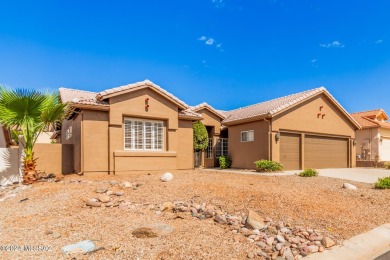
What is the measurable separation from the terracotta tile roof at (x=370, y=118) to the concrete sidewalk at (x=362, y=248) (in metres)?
23.5

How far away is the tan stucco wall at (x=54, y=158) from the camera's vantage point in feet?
44.5

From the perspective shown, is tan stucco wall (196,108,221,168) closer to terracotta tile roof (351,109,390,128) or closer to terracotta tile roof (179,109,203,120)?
terracotta tile roof (179,109,203,120)

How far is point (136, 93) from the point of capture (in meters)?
13.5

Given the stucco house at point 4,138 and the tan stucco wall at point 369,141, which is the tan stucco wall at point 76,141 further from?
the tan stucco wall at point 369,141

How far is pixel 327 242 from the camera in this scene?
5516 mm

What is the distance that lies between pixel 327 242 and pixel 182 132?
10573 mm

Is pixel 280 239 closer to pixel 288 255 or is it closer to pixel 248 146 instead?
pixel 288 255

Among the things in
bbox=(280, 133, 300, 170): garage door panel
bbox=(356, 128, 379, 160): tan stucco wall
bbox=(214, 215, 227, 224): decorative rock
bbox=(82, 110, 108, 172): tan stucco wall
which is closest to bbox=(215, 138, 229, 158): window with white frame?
bbox=(280, 133, 300, 170): garage door panel

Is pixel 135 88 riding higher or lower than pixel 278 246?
higher

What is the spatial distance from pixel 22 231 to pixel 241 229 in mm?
4679

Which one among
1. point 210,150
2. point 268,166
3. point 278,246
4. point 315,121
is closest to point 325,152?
point 315,121

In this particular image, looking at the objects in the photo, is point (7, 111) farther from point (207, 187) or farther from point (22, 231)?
point (207, 187)

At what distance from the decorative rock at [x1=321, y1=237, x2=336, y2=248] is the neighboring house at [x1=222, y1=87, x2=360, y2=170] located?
11.3 m

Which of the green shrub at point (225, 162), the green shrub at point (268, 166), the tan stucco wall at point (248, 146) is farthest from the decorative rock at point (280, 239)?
the green shrub at point (225, 162)
